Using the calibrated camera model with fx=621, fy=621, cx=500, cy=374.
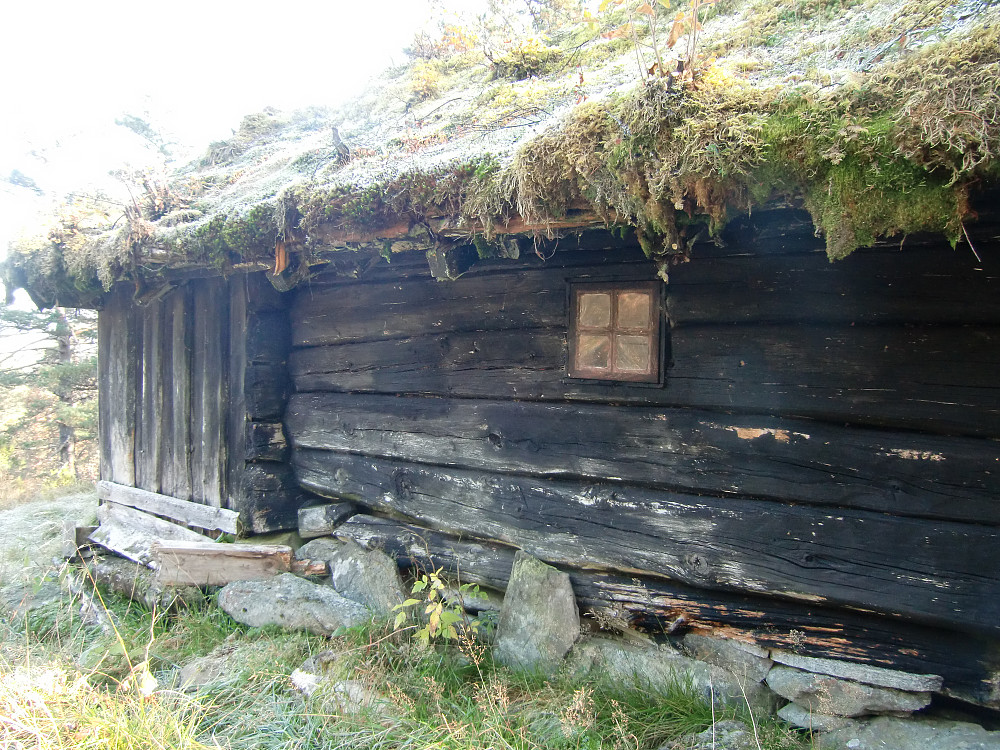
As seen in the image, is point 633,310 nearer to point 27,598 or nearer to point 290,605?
point 290,605

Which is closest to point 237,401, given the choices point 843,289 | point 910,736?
point 843,289

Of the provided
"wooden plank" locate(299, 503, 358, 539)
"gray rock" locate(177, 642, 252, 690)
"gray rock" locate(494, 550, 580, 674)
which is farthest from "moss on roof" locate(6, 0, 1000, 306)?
"gray rock" locate(177, 642, 252, 690)

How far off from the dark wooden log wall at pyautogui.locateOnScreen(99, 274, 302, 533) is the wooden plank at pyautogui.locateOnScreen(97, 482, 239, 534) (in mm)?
65

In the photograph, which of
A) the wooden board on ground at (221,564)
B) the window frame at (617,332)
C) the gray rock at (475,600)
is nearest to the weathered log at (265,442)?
the wooden board on ground at (221,564)

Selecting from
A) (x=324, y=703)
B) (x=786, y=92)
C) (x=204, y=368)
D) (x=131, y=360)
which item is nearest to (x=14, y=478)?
(x=131, y=360)

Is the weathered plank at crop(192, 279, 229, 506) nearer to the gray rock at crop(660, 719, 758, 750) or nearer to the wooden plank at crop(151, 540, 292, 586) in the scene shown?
the wooden plank at crop(151, 540, 292, 586)

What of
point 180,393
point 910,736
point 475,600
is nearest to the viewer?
point 910,736

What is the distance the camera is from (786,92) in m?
2.01

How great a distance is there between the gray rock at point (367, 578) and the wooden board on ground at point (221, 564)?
15 centimetres

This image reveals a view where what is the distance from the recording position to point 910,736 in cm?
238

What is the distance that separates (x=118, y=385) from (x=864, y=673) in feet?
18.9

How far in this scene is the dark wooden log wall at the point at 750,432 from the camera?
237cm

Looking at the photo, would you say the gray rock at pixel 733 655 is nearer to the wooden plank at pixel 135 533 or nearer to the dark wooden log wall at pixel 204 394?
the dark wooden log wall at pixel 204 394

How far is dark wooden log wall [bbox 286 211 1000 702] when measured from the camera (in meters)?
2.37
